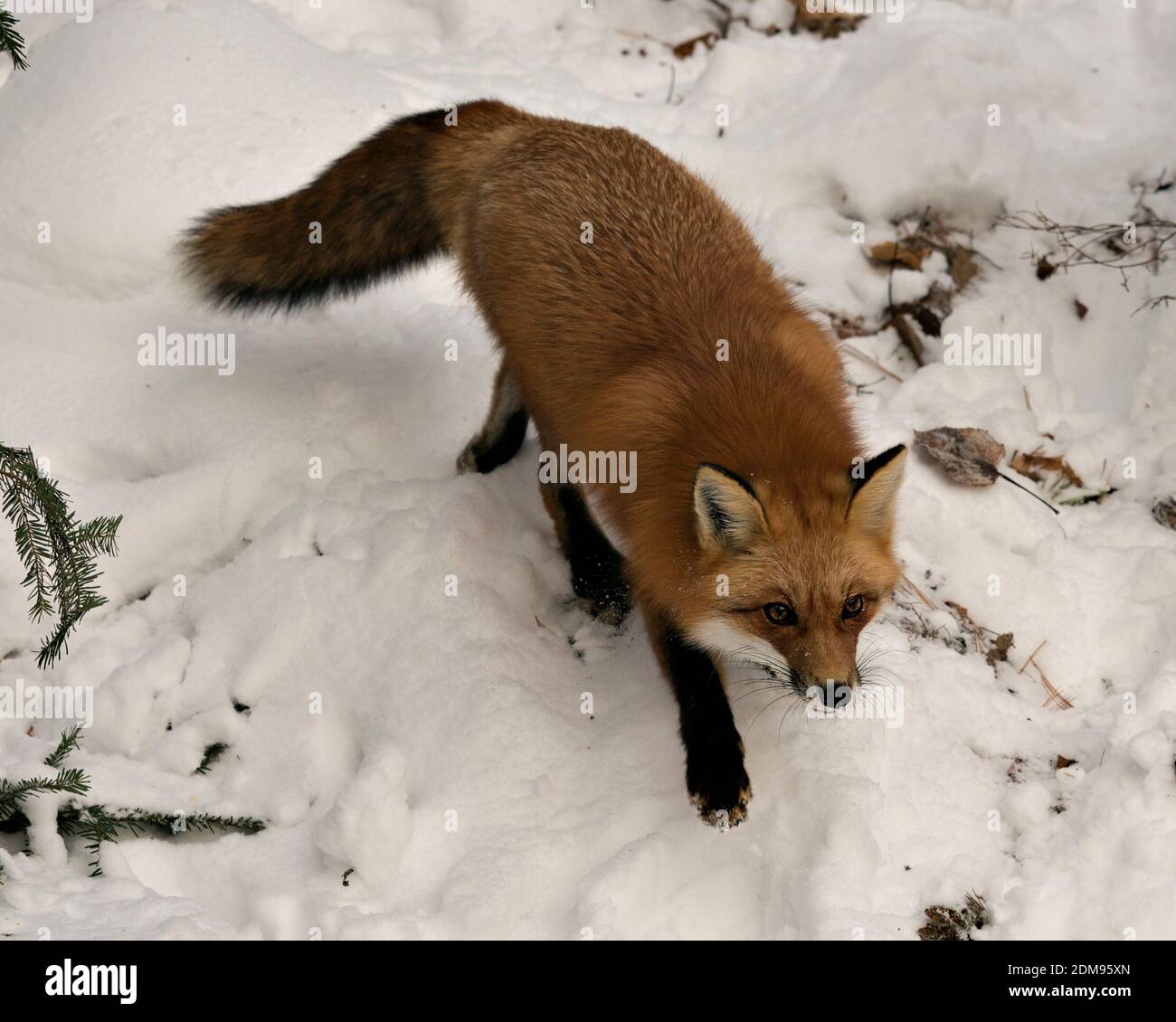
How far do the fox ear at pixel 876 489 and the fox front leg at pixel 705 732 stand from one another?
2.18 ft

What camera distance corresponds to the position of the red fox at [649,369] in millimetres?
2943

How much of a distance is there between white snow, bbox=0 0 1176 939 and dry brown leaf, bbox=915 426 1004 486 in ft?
0.23

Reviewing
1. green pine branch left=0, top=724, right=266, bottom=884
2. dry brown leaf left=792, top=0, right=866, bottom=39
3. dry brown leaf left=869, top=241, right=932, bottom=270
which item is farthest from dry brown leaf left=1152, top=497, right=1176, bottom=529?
dry brown leaf left=792, top=0, right=866, bottom=39

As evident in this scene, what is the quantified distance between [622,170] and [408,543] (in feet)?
4.99

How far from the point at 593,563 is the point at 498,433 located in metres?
0.72

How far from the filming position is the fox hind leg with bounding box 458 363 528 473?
4293 millimetres

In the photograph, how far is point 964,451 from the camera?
423 centimetres

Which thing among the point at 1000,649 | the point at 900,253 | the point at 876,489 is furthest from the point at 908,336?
the point at 876,489

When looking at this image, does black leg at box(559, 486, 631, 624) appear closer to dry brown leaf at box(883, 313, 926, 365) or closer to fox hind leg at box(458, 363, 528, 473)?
fox hind leg at box(458, 363, 528, 473)

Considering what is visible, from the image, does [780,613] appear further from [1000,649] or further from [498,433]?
[498,433]

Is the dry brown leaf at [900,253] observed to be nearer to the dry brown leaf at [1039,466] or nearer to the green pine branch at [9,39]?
the dry brown leaf at [1039,466]

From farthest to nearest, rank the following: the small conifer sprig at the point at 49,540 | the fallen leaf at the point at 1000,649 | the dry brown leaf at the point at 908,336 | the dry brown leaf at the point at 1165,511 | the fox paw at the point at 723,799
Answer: the dry brown leaf at the point at 908,336 < the dry brown leaf at the point at 1165,511 < the fallen leaf at the point at 1000,649 < the fox paw at the point at 723,799 < the small conifer sprig at the point at 49,540

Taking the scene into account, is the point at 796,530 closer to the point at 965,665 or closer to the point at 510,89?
the point at 965,665

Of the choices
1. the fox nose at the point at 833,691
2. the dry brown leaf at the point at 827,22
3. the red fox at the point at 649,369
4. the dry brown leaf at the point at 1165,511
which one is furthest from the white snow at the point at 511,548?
the fox nose at the point at 833,691
